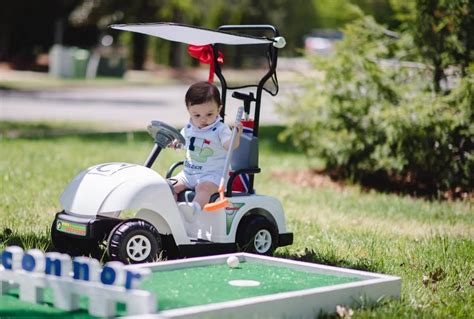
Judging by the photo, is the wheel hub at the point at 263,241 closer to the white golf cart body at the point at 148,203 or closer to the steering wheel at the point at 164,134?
the white golf cart body at the point at 148,203

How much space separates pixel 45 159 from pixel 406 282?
268 inches

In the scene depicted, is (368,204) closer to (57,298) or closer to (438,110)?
(438,110)

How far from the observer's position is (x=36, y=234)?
698 centimetres

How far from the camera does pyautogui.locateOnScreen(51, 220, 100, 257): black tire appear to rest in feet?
20.3

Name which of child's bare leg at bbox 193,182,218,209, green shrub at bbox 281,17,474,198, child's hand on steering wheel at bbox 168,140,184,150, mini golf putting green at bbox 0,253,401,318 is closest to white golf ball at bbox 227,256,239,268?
mini golf putting green at bbox 0,253,401,318

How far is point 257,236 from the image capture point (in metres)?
6.54

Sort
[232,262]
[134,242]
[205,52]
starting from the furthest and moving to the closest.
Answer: [205,52], [134,242], [232,262]

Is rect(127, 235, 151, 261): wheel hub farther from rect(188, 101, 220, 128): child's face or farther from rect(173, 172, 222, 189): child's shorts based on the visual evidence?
rect(188, 101, 220, 128): child's face

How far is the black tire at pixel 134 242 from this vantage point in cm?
580

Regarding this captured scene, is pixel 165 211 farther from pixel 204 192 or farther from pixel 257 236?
pixel 257 236

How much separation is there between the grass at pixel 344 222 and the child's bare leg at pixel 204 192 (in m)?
0.82

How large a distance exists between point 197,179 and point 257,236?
1.89ft

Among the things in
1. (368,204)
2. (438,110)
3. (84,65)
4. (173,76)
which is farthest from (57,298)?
(173,76)

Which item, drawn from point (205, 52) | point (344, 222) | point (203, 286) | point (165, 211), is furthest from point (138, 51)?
point (203, 286)
